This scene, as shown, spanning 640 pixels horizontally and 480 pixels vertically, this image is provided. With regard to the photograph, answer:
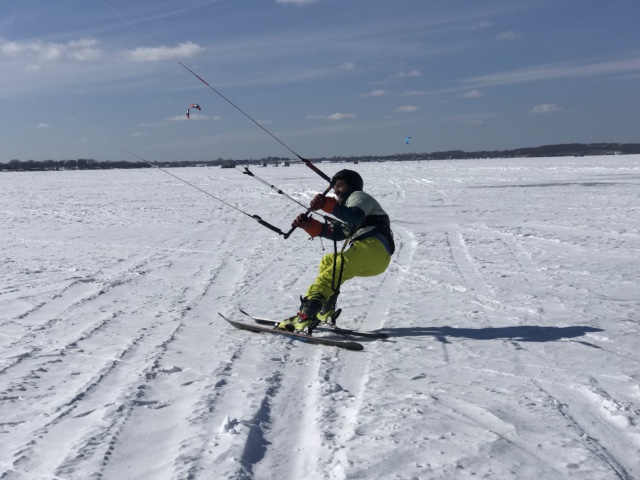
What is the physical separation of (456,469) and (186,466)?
50.6 inches

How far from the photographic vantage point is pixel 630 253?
368 inches

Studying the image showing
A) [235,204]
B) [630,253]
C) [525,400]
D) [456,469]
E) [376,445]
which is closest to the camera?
[456,469]

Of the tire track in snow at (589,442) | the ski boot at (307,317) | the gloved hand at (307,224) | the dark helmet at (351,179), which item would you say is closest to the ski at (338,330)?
the ski boot at (307,317)

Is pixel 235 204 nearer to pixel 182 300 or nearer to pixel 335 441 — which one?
pixel 182 300

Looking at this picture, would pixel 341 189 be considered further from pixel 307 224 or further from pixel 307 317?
pixel 307 317

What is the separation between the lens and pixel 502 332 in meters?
5.37

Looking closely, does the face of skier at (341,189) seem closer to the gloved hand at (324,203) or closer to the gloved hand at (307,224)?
the gloved hand at (307,224)

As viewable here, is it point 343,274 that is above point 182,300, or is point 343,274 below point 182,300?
above

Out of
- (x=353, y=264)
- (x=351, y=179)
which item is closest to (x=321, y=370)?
(x=353, y=264)

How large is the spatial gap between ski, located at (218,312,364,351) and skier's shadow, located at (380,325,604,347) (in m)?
0.59

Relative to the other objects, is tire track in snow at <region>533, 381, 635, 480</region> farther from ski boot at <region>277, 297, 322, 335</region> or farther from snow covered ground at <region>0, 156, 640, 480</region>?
ski boot at <region>277, 297, 322, 335</region>

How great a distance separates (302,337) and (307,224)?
100cm

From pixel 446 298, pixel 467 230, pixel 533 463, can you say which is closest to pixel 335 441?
pixel 533 463

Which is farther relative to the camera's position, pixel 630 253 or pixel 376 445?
pixel 630 253
